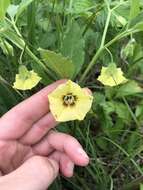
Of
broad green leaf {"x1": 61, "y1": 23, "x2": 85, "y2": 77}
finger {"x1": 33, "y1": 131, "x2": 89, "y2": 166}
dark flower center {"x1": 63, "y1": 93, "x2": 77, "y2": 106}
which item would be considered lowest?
finger {"x1": 33, "y1": 131, "x2": 89, "y2": 166}

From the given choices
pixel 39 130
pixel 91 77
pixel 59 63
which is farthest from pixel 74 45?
pixel 91 77

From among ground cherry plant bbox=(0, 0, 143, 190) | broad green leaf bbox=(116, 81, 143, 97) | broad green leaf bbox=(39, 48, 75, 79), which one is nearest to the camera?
broad green leaf bbox=(39, 48, 75, 79)

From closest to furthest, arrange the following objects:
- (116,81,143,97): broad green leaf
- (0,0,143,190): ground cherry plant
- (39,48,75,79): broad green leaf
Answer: (39,48,75,79): broad green leaf, (0,0,143,190): ground cherry plant, (116,81,143,97): broad green leaf

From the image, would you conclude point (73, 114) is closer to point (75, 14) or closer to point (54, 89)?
point (54, 89)

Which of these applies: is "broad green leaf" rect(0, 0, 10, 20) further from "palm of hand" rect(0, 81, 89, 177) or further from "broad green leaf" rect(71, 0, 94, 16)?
"broad green leaf" rect(71, 0, 94, 16)

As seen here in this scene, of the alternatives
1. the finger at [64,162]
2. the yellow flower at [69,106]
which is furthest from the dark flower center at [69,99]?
the finger at [64,162]

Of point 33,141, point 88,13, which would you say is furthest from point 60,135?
point 88,13

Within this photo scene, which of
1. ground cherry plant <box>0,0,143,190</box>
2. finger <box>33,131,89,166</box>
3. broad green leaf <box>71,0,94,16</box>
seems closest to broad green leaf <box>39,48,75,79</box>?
ground cherry plant <box>0,0,143,190</box>

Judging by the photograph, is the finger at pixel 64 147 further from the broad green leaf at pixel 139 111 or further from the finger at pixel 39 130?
the broad green leaf at pixel 139 111
